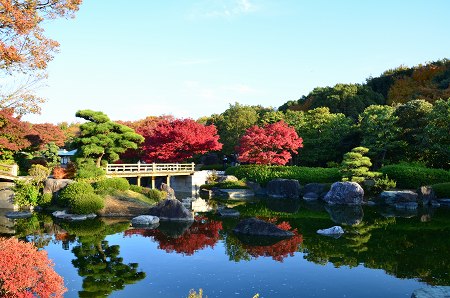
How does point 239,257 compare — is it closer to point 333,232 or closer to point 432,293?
point 333,232

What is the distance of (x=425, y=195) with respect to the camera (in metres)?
30.2

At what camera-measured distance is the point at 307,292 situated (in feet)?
37.6

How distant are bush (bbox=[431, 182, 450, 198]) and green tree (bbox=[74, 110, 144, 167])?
22724 millimetres

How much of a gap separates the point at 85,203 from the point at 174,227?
6.32m

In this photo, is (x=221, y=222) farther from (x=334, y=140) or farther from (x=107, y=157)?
(x=334, y=140)

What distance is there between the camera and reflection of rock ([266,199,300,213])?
2769cm

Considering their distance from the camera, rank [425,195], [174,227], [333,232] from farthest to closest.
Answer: [425,195] → [174,227] → [333,232]

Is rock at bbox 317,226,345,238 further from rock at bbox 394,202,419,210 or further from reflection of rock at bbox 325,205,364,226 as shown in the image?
rock at bbox 394,202,419,210

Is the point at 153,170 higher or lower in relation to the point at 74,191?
higher

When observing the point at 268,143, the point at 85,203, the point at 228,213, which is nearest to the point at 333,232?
the point at 228,213

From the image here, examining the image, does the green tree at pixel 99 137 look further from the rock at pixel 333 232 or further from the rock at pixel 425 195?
the rock at pixel 425 195

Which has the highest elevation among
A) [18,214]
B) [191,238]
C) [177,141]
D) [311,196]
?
[177,141]

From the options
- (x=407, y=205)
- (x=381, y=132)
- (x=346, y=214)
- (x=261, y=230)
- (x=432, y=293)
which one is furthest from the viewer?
(x=381, y=132)

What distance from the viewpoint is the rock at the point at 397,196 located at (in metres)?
29.6
